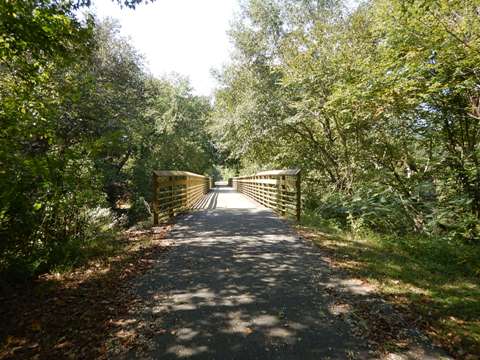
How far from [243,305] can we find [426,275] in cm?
263

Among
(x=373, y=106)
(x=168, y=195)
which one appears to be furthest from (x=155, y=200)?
(x=373, y=106)

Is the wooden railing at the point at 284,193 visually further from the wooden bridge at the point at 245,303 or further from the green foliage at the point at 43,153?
the green foliage at the point at 43,153

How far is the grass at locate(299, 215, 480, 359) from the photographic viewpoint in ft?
8.19

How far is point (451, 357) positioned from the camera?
2.15 meters

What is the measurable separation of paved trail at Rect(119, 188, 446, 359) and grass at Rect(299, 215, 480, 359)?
1.91 feet

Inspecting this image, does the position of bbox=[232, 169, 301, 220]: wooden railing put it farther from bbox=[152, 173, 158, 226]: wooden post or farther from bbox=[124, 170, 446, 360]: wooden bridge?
bbox=[152, 173, 158, 226]: wooden post

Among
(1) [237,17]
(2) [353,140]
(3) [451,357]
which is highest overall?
(1) [237,17]

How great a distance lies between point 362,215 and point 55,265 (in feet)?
21.1

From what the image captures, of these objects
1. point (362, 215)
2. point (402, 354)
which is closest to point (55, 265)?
point (402, 354)

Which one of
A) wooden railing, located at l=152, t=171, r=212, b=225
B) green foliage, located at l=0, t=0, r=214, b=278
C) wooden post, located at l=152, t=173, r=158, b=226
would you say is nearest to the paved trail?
green foliage, located at l=0, t=0, r=214, b=278

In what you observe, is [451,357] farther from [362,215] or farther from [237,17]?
[237,17]

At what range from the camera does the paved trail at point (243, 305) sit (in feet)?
7.46

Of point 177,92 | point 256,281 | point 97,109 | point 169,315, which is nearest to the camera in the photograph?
point 169,315

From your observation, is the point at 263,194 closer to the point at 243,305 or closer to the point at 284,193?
the point at 284,193
